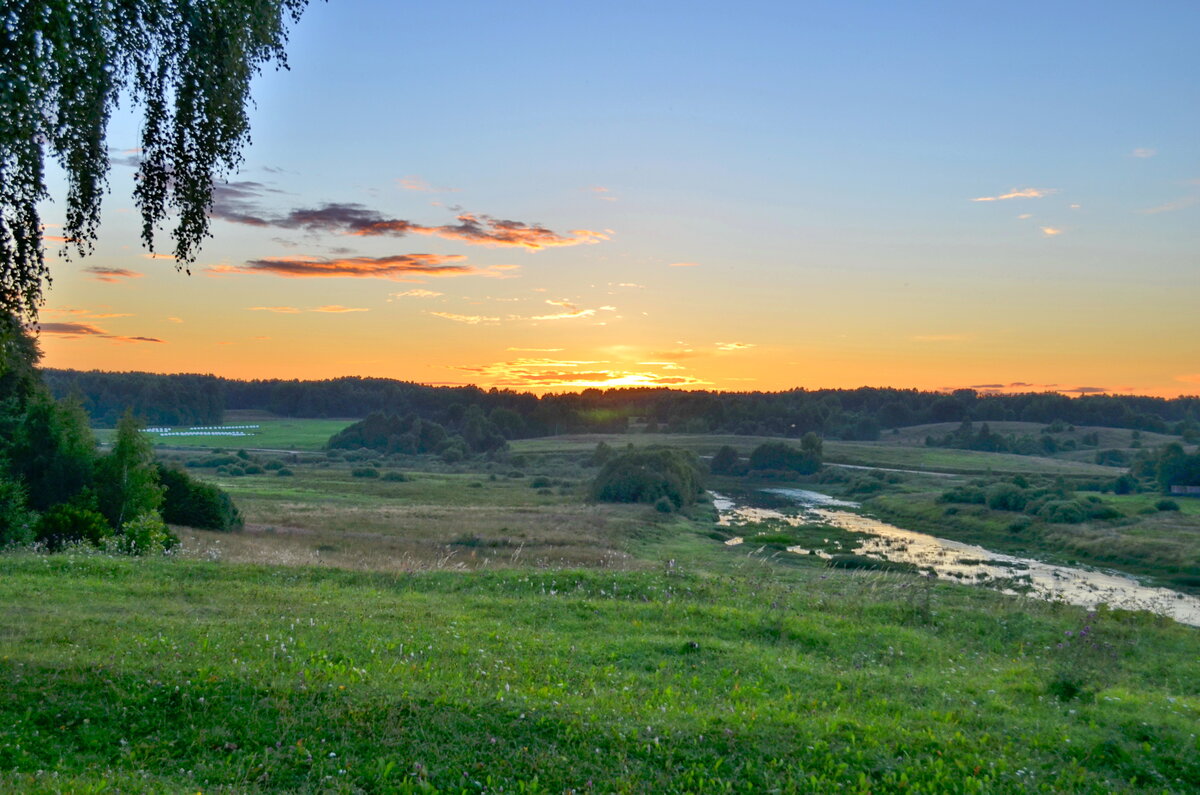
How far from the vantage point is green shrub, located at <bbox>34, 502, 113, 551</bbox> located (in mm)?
24422

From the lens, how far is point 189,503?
137 feet

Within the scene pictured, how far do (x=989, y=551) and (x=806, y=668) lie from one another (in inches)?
2004

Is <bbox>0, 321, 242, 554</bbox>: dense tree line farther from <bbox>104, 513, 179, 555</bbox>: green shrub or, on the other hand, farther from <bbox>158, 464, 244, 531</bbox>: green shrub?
<bbox>104, 513, 179, 555</bbox>: green shrub

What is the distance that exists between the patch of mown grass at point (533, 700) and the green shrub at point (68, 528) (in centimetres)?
889

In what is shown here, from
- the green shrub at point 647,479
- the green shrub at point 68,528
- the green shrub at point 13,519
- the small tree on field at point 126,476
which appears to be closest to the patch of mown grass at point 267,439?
the green shrub at point 647,479

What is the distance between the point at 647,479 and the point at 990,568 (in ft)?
121

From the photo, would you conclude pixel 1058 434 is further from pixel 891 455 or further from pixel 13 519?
pixel 13 519

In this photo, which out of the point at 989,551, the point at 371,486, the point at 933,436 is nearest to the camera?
the point at 989,551

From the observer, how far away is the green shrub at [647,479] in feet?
254

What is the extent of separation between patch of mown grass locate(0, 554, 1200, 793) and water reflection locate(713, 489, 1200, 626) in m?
17.1

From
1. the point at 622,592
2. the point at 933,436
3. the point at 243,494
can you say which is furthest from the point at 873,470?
the point at 622,592

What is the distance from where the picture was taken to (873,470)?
117 metres

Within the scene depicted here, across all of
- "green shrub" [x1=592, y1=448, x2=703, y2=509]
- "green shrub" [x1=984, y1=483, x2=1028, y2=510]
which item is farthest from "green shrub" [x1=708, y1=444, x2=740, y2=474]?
"green shrub" [x1=984, y1=483, x2=1028, y2=510]

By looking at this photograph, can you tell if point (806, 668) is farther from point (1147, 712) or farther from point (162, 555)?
point (162, 555)
